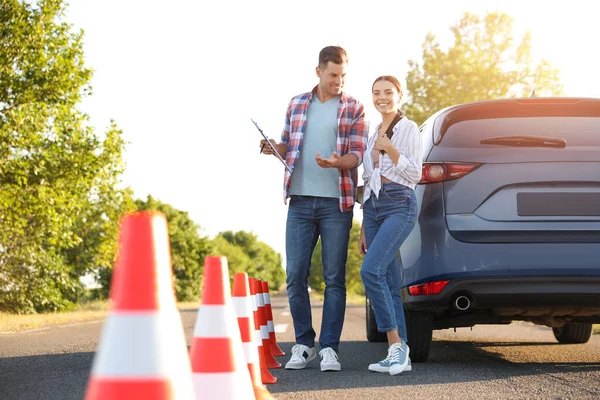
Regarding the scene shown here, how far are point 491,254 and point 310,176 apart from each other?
1.60 metres

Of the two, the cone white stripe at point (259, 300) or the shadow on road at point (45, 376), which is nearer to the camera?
the shadow on road at point (45, 376)

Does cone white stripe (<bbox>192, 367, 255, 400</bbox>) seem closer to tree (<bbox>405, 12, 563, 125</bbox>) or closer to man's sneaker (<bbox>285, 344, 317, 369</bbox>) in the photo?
man's sneaker (<bbox>285, 344, 317, 369</bbox>)

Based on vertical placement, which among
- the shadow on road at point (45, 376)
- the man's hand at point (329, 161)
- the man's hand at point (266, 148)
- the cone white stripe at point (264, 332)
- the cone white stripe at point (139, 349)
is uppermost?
the man's hand at point (266, 148)

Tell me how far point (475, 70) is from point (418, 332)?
26.2 metres

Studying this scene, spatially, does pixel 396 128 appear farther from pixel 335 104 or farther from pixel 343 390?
pixel 343 390

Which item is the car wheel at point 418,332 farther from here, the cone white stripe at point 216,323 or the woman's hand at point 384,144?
the cone white stripe at point 216,323

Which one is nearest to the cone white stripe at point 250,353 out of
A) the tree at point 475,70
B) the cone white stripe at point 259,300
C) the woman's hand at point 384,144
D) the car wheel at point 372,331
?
the woman's hand at point 384,144

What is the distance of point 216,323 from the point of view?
11.2ft

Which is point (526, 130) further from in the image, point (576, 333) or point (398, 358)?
point (576, 333)

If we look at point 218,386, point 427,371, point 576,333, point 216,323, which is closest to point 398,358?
point 427,371

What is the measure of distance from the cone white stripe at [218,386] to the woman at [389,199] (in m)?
2.67

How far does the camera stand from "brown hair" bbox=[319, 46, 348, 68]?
628 cm

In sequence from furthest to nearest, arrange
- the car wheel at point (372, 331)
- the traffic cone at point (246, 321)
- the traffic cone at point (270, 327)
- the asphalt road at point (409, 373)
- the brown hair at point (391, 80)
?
the car wheel at point (372, 331)
the traffic cone at point (270, 327)
the brown hair at point (391, 80)
the asphalt road at point (409, 373)
the traffic cone at point (246, 321)

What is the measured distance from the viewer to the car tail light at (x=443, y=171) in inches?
229
